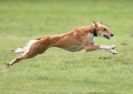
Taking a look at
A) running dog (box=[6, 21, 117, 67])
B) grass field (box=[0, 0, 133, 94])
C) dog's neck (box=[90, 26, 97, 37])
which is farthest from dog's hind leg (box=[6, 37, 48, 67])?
dog's neck (box=[90, 26, 97, 37])

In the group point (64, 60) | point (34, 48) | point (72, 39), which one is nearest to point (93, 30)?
point (72, 39)

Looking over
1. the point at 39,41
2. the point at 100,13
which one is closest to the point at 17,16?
the point at 100,13

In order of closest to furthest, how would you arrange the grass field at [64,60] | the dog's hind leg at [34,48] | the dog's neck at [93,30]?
the grass field at [64,60] < the dog's hind leg at [34,48] < the dog's neck at [93,30]

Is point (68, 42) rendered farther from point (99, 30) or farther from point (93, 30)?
point (99, 30)

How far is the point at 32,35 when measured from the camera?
24.3 m

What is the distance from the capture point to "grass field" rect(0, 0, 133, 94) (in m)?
13.9

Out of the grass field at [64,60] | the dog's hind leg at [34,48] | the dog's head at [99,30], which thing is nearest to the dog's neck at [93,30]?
the dog's head at [99,30]

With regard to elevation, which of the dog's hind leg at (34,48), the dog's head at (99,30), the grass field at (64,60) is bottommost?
the grass field at (64,60)

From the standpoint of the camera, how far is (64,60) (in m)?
17.8

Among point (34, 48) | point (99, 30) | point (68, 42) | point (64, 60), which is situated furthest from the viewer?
point (64, 60)

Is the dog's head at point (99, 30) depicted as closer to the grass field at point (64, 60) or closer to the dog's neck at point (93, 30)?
the dog's neck at point (93, 30)

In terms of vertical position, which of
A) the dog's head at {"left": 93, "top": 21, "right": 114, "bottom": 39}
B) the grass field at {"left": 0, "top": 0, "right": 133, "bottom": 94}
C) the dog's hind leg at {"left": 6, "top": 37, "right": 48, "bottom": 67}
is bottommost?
the grass field at {"left": 0, "top": 0, "right": 133, "bottom": 94}

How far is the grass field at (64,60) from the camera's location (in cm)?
1392

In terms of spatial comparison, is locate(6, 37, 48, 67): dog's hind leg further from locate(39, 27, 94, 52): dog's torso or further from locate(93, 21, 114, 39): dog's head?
locate(93, 21, 114, 39): dog's head
